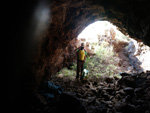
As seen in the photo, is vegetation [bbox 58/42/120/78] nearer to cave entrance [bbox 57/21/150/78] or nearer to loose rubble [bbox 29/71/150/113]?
cave entrance [bbox 57/21/150/78]

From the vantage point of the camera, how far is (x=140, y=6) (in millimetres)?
3184

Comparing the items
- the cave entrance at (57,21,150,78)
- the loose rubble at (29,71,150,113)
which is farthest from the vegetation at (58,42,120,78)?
the loose rubble at (29,71,150,113)

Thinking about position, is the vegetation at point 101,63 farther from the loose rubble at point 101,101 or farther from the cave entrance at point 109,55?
the loose rubble at point 101,101

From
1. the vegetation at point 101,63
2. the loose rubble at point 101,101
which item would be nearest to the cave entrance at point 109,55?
the vegetation at point 101,63

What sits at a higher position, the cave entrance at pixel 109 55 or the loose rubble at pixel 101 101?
the cave entrance at pixel 109 55

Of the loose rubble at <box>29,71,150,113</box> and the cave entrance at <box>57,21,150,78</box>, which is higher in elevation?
the cave entrance at <box>57,21,150,78</box>

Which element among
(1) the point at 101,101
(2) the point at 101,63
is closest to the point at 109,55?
(2) the point at 101,63

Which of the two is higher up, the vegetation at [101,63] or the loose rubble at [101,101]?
the vegetation at [101,63]

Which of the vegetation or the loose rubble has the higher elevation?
the vegetation

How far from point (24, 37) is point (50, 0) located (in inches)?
50.2

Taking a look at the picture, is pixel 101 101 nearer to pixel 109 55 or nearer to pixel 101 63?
pixel 101 63

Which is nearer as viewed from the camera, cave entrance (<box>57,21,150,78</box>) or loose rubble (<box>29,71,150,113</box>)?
loose rubble (<box>29,71,150,113</box>)

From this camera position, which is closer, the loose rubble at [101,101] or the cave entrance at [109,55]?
the loose rubble at [101,101]

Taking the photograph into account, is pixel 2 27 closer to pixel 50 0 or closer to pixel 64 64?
pixel 50 0
